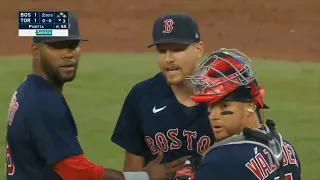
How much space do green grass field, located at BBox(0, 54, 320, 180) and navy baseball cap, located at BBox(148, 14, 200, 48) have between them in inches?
185

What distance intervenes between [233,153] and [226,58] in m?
0.56

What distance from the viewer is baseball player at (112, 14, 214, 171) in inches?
187

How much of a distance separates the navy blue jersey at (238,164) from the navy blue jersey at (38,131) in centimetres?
112

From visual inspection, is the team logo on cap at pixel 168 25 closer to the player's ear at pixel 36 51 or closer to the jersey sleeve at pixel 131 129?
the jersey sleeve at pixel 131 129

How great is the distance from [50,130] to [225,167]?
52.7 inches

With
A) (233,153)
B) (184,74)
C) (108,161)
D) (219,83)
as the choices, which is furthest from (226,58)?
(108,161)

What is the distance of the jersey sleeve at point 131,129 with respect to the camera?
5.01m

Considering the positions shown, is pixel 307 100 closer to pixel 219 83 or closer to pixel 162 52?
pixel 162 52

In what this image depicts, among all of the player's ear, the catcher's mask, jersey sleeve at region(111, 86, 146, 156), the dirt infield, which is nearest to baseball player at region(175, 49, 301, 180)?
the catcher's mask

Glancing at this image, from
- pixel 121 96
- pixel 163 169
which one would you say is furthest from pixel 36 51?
pixel 121 96

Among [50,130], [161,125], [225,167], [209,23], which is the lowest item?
[209,23]

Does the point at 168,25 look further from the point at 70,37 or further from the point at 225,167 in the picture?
the point at 225,167

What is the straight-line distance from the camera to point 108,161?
9516 millimetres

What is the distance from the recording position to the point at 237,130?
3.52 m
